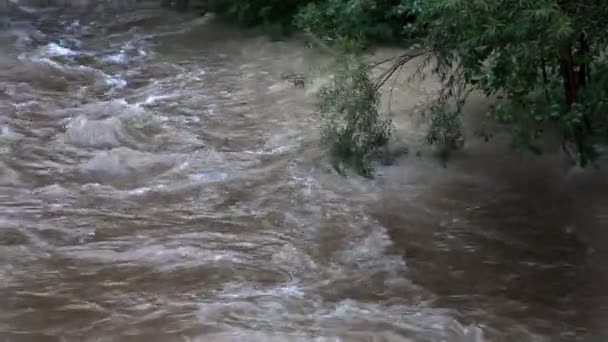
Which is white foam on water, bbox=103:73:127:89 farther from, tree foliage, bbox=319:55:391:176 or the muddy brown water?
tree foliage, bbox=319:55:391:176

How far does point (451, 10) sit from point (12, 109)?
5.07m

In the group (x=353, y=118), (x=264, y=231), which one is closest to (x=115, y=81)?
(x=353, y=118)

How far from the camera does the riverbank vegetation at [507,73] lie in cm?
523

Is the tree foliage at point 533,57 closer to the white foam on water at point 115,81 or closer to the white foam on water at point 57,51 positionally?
the white foam on water at point 115,81

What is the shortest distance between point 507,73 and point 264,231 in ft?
6.52

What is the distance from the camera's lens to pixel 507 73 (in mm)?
5898

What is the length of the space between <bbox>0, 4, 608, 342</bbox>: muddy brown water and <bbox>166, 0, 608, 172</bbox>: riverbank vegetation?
323 mm

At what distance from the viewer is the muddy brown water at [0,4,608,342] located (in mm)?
4977

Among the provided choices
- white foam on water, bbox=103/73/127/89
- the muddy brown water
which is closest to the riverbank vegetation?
the muddy brown water

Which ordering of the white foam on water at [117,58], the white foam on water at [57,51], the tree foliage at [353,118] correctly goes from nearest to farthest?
the tree foliage at [353,118] < the white foam on water at [117,58] < the white foam on water at [57,51]

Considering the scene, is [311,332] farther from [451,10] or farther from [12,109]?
[12,109]

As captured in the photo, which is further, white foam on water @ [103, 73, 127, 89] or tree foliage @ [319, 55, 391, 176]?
white foam on water @ [103, 73, 127, 89]

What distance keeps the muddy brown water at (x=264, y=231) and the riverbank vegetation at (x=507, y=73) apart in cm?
32

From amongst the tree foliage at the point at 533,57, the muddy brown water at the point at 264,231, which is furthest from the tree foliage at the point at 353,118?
the tree foliage at the point at 533,57
